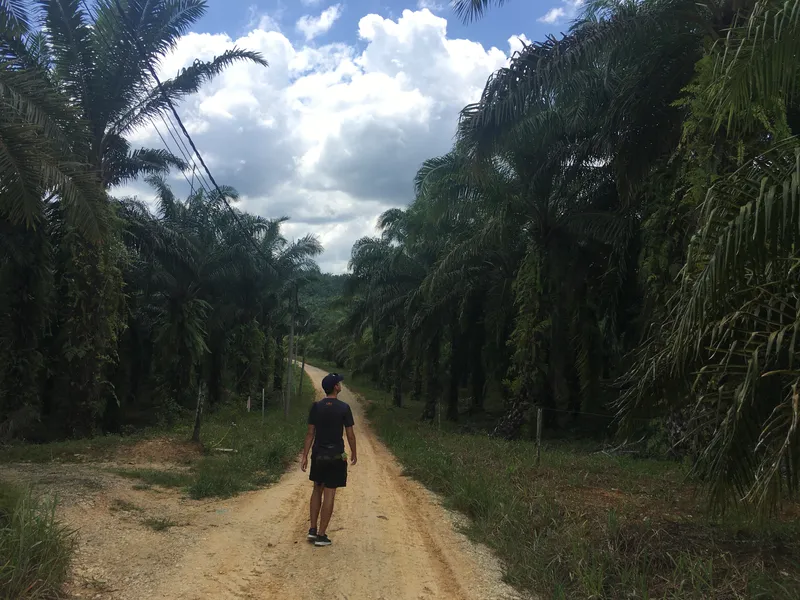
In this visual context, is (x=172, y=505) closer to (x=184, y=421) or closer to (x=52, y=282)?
(x=52, y=282)

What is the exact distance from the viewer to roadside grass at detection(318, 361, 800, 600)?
4398 mm

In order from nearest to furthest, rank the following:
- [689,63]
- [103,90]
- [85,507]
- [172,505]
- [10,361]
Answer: [85,507], [172,505], [689,63], [103,90], [10,361]

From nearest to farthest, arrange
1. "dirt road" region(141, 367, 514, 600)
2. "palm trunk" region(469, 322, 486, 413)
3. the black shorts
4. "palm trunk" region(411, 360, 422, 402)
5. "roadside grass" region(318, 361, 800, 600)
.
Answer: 1. "roadside grass" region(318, 361, 800, 600)
2. "dirt road" region(141, 367, 514, 600)
3. the black shorts
4. "palm trunk" region(469, 322, 486, 413)
5. "palm trunk" region(411, 360, 422, 402)

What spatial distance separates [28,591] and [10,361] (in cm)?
1303

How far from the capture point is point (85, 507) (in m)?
6.59

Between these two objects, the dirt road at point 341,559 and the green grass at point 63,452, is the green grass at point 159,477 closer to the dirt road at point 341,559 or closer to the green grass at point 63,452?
the dirt road at point 341,559

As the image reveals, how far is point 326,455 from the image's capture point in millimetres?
5637

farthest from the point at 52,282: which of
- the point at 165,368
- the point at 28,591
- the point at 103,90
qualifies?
the point at 28,591

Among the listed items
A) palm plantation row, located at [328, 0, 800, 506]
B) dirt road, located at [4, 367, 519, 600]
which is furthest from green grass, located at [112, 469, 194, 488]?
palm plantation row, located at [328, 0, 800, 506]

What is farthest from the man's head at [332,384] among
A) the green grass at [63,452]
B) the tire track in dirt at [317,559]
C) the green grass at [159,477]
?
A: the green grass at [63,452]

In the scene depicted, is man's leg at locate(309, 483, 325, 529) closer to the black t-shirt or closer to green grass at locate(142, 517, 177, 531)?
the black t-shirt

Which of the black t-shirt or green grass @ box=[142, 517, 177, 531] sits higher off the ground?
the black t-shirt

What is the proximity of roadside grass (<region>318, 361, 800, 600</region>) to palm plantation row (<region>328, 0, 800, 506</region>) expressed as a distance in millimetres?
617

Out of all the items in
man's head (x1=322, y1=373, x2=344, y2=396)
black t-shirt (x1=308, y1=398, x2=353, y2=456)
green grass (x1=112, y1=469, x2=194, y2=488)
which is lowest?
green grass (x1=112, y1=469, x2=194, y2=488)
